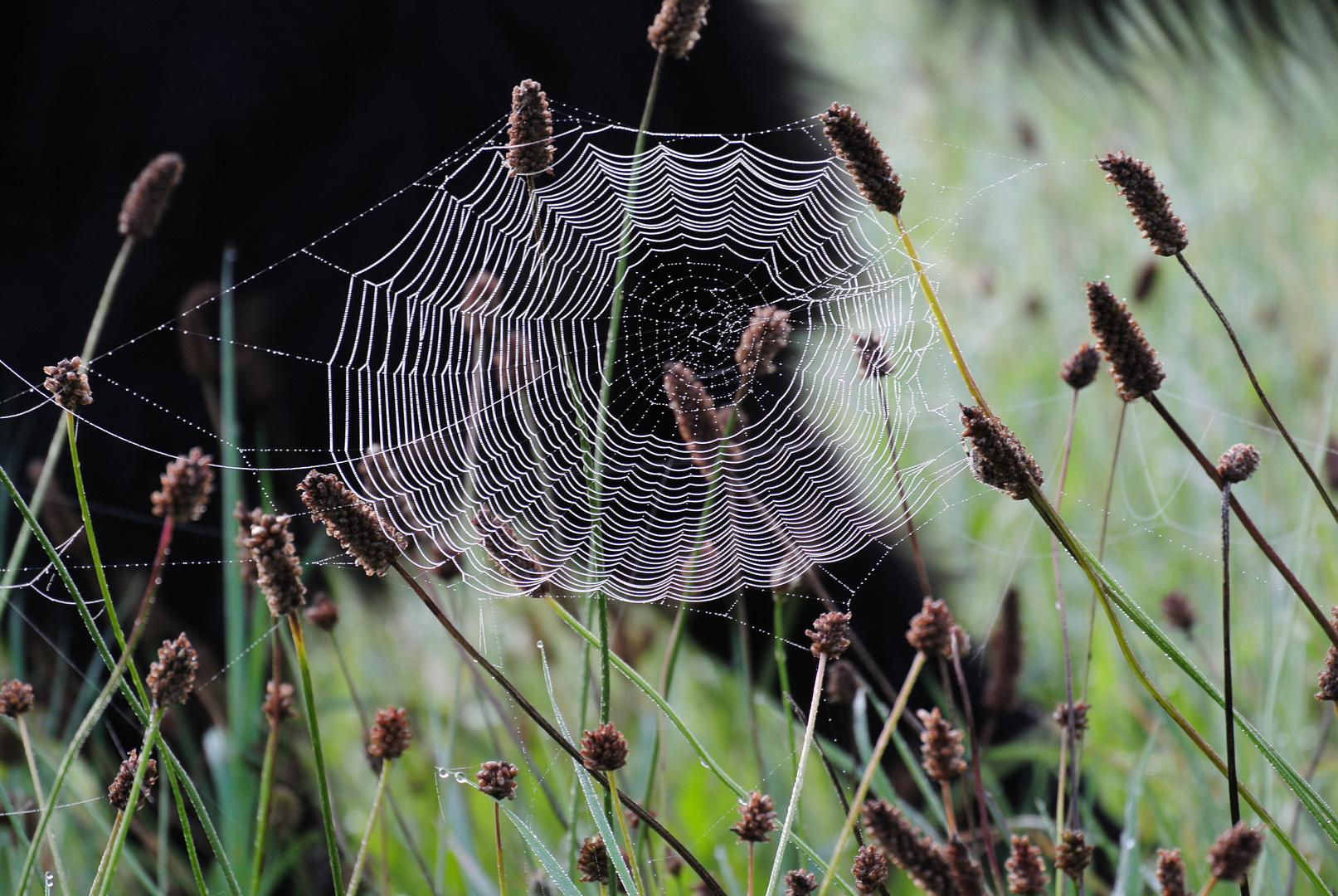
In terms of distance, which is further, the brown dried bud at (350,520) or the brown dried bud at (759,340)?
the brown dried bud at (759,340)

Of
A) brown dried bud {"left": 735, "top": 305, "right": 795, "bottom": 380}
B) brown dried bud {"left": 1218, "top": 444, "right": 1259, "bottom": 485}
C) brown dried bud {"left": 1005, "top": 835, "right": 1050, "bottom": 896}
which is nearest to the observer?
brown dried bud {"left": 1005, "top": 835, "right": 1050, "bottom": 896}

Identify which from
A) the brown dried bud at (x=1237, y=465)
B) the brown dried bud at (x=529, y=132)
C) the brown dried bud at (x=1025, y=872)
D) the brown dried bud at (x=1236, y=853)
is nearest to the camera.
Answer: the brown dried bud at (x=1236, y=853)

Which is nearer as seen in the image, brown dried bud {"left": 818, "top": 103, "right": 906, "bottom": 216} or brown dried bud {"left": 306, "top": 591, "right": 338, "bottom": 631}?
brown dried bud {"left": 818, "top": 103, "right": 906, "bottom": 216}

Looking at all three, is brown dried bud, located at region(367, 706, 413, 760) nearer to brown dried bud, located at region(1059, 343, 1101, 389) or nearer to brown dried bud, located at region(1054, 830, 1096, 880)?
brown dried bud, located at region(1054, 830, 1096, 880)

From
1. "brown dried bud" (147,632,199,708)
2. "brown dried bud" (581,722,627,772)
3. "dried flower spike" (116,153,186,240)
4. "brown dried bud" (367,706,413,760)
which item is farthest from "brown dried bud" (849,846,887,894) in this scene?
"dried flower spike" (116,153,186,240)

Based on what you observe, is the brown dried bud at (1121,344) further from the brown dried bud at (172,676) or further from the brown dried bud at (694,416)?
the brown dried bud at (172,676)

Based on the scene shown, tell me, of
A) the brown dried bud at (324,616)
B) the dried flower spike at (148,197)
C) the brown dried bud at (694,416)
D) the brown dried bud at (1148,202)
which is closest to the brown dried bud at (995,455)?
the brown dried bud at (1148,202)
